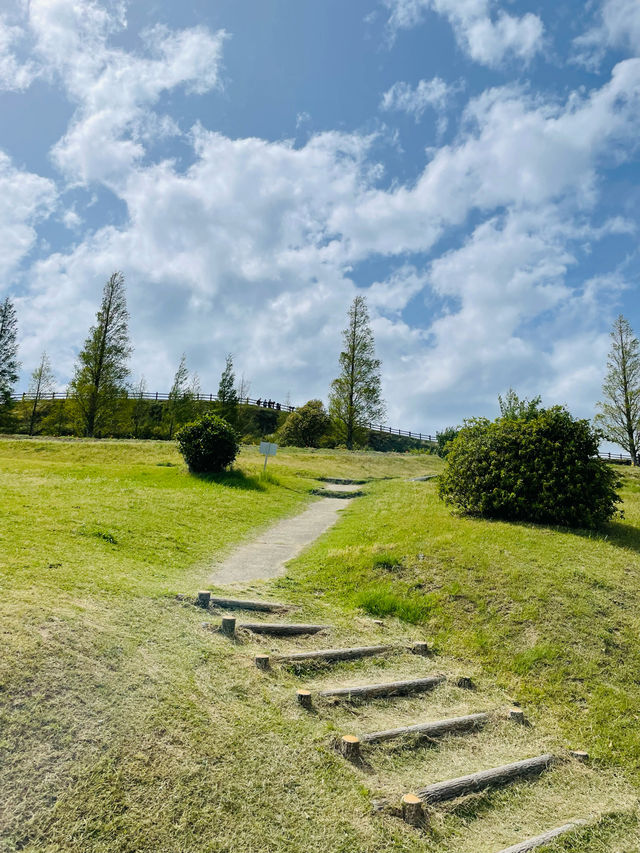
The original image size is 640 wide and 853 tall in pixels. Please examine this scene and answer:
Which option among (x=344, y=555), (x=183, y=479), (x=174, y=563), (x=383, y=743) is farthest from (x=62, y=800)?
(x=183, y=479)

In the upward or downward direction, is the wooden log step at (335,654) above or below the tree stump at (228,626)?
below

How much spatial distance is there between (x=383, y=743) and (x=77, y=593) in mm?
4054

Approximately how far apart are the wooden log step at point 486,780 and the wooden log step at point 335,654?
2.00 m

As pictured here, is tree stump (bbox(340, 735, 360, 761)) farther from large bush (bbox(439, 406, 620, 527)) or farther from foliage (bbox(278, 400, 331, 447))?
foliage (bbox(278, 400, 331, 447))

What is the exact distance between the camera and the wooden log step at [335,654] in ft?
19.1

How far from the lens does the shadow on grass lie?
20.6 meters

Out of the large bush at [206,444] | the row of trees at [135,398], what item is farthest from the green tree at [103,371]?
the large bush at [206,444]

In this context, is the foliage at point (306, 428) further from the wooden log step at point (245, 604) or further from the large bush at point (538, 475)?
the wooden log step at point (245, 604)

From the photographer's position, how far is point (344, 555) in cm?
1007

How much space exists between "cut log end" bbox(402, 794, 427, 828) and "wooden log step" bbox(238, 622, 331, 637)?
2916 millimetres

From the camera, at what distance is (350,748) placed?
14.3 feet

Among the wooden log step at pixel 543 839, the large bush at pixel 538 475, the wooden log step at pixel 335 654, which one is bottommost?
the wooden log step at pixel 543 839

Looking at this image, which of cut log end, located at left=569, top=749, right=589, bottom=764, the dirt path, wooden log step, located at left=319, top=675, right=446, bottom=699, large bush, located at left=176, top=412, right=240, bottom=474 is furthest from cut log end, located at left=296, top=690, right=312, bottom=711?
large bush, located at left=176, top=412, right=240, bottom=474

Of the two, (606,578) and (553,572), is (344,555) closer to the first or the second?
(553,572)
